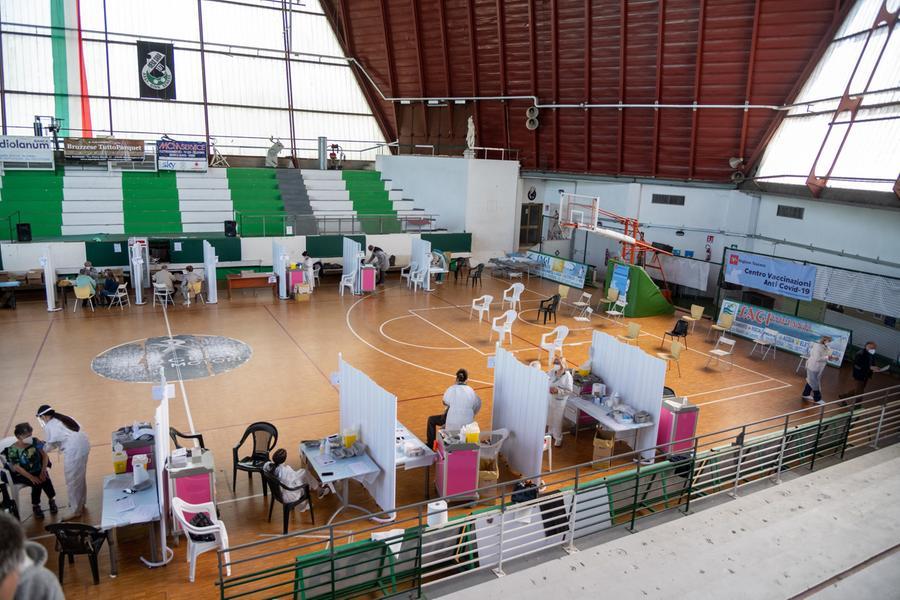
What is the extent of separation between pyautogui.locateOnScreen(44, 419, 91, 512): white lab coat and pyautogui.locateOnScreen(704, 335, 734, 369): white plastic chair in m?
13.3

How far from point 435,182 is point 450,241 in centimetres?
354

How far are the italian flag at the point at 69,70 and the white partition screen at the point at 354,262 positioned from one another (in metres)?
13.4

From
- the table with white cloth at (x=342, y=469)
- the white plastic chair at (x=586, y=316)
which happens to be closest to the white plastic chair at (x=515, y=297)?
the white plastic chair at (x=586, y=316)

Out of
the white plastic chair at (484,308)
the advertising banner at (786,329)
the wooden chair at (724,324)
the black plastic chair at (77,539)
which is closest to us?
the black plastic chair at (77,539)

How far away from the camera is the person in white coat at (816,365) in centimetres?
1291

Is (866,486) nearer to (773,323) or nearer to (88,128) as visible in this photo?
(773,323)

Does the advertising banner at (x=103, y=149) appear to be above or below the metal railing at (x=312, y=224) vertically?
above

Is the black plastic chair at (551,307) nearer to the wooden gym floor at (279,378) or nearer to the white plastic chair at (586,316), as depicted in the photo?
the wooden gym floor at (279,378)

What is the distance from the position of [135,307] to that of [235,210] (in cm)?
753

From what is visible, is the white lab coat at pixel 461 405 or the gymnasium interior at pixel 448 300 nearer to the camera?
the gymnasium interior at pixel 448 300

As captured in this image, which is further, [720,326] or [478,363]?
[720,326]

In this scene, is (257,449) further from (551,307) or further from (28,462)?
(551,307)

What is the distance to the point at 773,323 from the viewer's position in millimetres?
17219

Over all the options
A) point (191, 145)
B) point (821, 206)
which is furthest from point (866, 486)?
point (191, 145)
